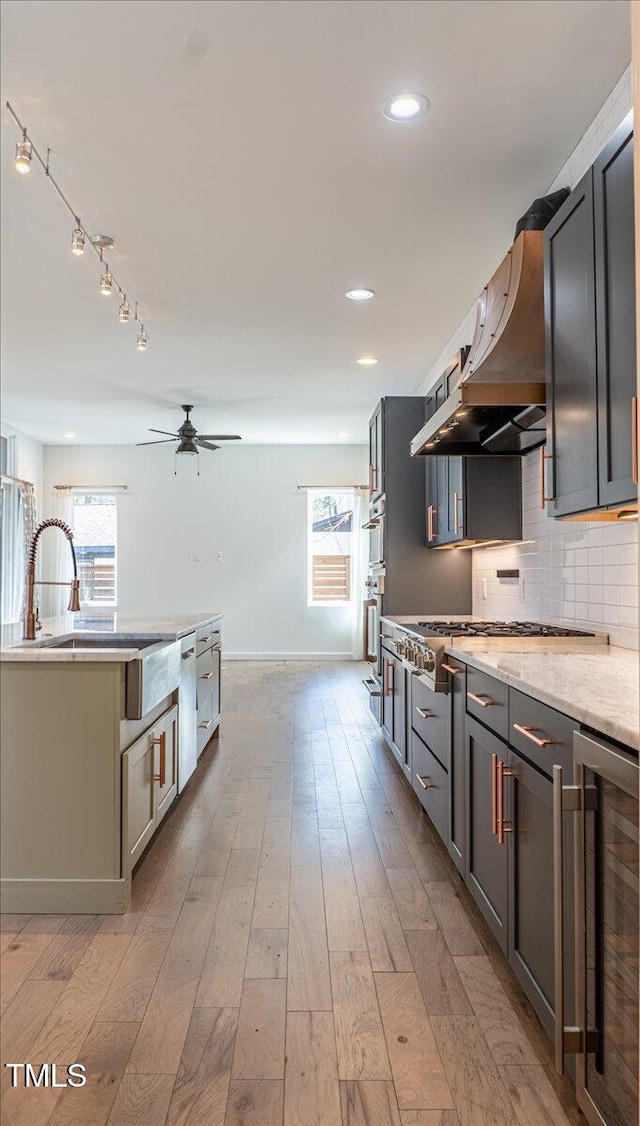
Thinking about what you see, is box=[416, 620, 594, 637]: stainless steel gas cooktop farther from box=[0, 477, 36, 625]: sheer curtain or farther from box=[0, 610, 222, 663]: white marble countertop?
box=[0, 477, 36, 625]: sheer curtain

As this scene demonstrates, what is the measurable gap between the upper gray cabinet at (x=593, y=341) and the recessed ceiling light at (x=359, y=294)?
6.93ft

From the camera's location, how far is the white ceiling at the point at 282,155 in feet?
7.21

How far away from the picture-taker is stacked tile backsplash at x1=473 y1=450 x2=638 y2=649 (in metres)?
2.61

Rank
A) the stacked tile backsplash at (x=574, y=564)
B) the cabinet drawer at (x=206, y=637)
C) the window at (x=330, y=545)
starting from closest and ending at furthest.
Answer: the stacked tile backsplash at (x=574, y=564) → the cabinet drawer at (x=206, y=637) → the window at (x=330, y=545)

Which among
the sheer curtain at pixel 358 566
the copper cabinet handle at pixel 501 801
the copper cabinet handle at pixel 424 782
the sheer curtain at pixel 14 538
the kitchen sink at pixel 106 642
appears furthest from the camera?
the sheer curtain at pixel 358 566

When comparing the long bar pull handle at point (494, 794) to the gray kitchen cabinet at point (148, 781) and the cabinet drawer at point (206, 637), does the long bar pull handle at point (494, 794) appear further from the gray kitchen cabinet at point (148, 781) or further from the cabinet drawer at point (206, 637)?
the cabinet drawer at point (206, 637)

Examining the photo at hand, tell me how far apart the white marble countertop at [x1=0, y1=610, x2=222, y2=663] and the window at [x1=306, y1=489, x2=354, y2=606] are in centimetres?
469

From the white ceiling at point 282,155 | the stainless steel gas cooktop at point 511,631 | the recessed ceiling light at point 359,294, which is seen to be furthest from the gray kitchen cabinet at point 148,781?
the recessed ceiling light at point 359,294

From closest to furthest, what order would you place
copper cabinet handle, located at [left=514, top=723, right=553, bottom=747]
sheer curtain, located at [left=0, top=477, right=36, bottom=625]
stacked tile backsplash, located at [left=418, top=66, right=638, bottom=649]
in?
copper cabinet handle, located at [left=514, top=723, right=553, bottom=747]
stacked tile backsplash, located at [left=418, top=66, right=638, bottom=649]
sheer curtain, located at [left=0, top=477, right=36, bottom=625]

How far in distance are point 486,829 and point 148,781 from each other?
1.38 m

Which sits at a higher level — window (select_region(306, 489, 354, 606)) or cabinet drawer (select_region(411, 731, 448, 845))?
window (select_region(306, 489, 354, 606))

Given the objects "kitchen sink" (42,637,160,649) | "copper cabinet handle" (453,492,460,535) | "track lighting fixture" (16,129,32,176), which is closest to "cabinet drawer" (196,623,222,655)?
"kitchen sink" (42,637,160,649)

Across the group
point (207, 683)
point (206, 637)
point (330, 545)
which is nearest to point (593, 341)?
point (206, 637)

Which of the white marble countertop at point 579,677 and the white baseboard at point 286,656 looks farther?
the white baseboard at point 286,656
